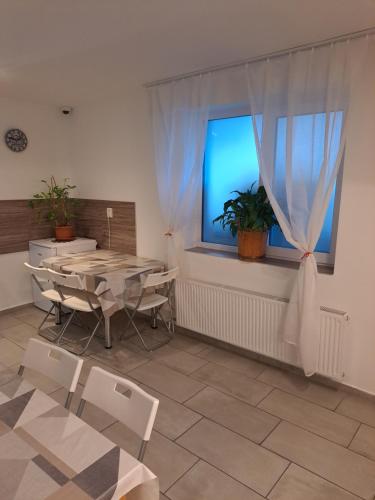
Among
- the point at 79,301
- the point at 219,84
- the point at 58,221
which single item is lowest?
the point at 79,301

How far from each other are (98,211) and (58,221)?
1.78 ft

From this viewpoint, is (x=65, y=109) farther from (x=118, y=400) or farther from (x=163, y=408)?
(x=118, y=400)

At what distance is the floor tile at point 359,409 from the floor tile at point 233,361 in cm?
64

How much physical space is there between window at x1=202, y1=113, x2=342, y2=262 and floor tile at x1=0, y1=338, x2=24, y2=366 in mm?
1908

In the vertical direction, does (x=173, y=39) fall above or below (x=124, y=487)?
above

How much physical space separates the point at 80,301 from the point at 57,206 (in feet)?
4.66

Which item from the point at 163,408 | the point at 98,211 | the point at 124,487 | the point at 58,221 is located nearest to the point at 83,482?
the point at 124,487

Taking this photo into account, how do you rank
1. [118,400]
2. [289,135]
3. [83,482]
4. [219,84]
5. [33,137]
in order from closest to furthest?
[83,482] → [118,400] → [289,135] → [219,84] → [33,137]

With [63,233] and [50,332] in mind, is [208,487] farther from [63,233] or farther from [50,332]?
[63,233]

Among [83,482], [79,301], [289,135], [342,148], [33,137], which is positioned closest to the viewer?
[83,482]

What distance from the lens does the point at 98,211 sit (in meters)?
4.07

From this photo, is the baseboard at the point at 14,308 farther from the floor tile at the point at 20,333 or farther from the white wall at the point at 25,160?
the floor tile at the point at 20,333

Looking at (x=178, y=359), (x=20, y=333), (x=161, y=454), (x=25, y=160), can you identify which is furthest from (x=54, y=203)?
(x=161, y=454)

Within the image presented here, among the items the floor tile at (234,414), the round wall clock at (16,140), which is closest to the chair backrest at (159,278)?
the floor tile at (234,414)
